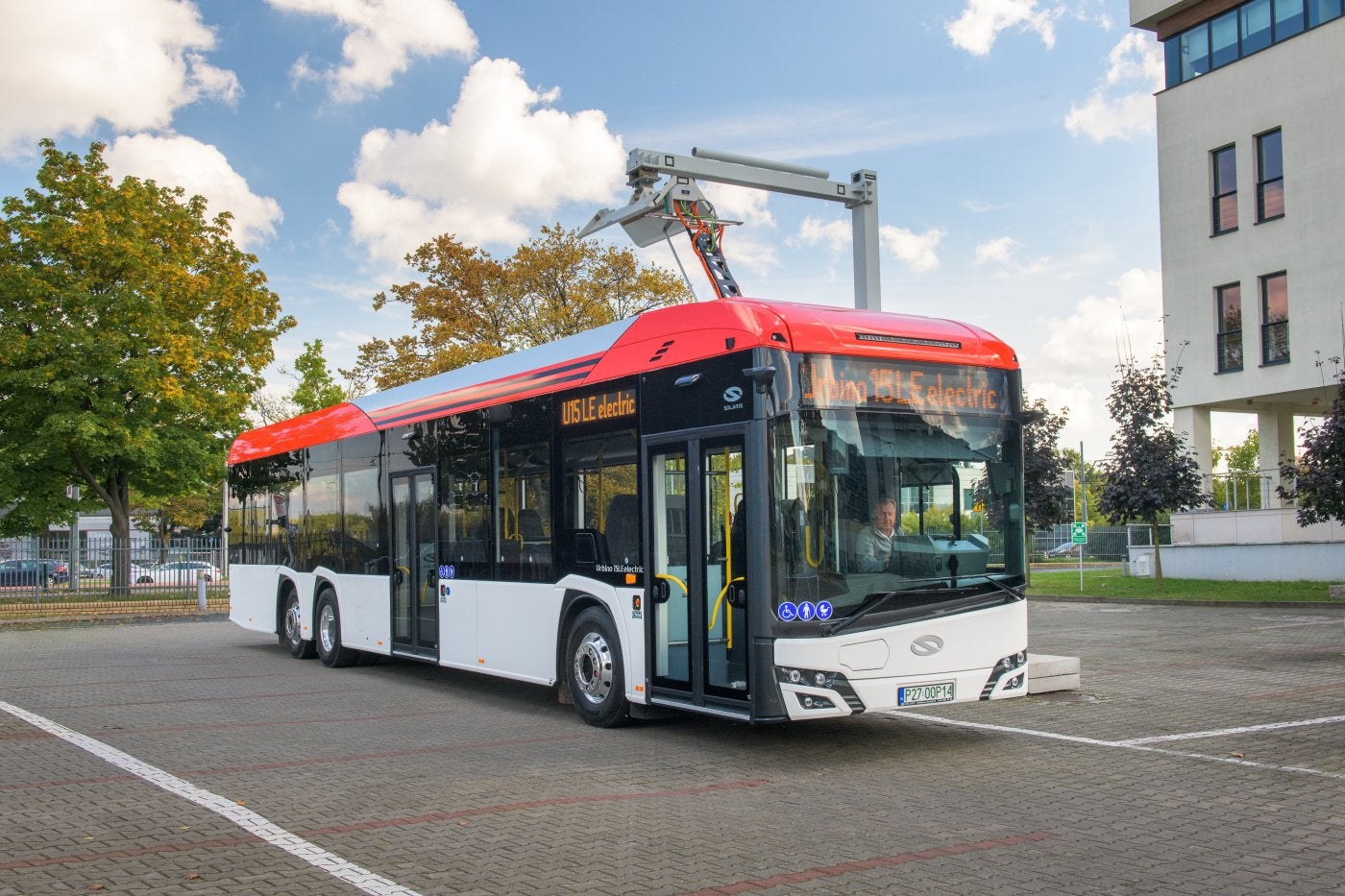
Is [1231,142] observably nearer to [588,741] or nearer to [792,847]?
[588,741]

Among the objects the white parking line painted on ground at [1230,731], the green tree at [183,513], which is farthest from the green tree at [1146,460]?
the green tree at [183,513]

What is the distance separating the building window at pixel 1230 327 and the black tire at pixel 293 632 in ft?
79.4

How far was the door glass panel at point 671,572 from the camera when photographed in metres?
9.47

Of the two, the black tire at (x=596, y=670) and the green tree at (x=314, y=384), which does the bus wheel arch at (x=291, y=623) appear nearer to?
the black tire at (x=596, y=670)

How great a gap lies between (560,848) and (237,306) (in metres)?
34.2

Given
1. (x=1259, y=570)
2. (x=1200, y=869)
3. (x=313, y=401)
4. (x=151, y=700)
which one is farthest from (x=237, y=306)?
(x=1200, y=869)

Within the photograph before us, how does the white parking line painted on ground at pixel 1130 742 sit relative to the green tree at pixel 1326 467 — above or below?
below

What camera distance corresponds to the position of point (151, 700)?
1306 cm

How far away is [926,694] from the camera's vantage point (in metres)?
8.88

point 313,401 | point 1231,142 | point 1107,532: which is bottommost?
point 1107,532

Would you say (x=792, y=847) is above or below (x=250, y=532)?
below

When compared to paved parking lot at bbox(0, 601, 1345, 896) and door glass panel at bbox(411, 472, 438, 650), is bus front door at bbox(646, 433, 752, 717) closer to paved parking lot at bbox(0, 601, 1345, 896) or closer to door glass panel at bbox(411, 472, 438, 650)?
paved parking lot at bbox(0, 601, 1345, 896)

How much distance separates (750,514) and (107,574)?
85.2ft

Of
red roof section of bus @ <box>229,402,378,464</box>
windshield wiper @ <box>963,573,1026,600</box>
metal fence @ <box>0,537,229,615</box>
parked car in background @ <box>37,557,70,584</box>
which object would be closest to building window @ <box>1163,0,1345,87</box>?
red roof section of bus @ <box>229,402,378,464</box>
